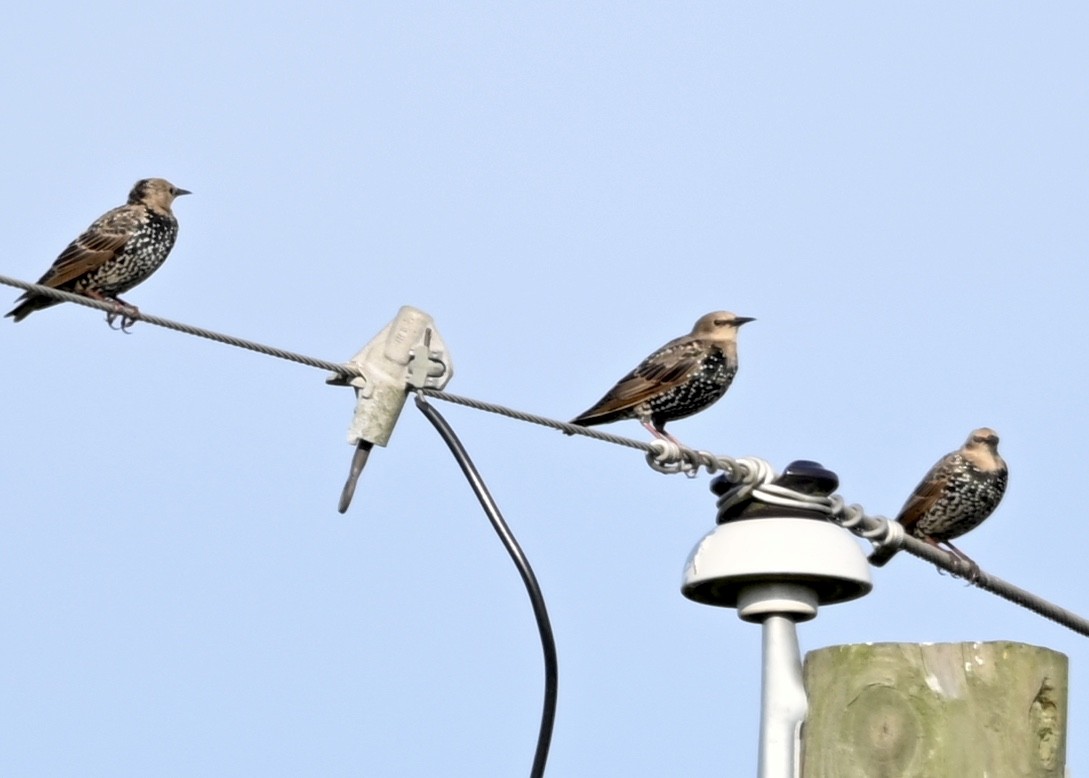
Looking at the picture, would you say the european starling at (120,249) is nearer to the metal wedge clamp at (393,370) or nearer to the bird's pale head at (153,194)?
the bird's pale head at (153,194)

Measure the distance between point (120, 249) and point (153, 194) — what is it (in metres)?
0.57

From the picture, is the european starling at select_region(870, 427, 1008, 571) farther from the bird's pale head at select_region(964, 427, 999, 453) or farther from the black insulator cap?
the black insulator cap

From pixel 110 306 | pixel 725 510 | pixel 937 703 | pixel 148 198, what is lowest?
pixel 937 703

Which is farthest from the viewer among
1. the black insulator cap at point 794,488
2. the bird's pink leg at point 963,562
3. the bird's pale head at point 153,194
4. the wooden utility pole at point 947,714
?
the bird's pale head at point 153,194

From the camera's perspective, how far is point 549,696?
4164 mm

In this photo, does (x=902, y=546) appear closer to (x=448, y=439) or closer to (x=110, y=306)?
(x=448, y=439)

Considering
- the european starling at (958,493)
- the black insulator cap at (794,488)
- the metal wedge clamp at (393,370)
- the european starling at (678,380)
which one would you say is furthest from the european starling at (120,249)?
the black insulator cap at (794,488)

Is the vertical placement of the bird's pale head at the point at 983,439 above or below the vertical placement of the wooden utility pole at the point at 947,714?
above

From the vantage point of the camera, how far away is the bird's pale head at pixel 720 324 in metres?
8.70

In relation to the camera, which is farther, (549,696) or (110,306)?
(110,306)

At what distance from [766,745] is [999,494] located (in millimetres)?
6075

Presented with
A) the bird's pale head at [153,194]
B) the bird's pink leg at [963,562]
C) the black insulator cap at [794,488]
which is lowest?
the black insulator cap at [794,488]

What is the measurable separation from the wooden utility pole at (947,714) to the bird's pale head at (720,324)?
215 inches

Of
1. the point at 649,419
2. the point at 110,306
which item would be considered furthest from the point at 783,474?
the point at 649,419
